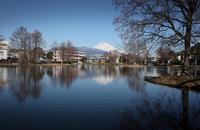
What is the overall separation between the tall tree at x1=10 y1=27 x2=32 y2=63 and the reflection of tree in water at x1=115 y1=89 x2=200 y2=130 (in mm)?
81302

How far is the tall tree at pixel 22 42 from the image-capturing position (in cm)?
8712

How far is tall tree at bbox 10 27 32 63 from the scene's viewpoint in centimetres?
8712

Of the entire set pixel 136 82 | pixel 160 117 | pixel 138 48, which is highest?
pixel 138 48

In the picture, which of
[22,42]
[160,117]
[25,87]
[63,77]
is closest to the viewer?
[160,117]

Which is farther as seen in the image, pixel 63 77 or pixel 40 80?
pixel 63 77

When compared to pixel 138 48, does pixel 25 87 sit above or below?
below

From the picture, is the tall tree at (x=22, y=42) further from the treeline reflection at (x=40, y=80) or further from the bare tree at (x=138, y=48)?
the bare tree at (x=138, y=48)

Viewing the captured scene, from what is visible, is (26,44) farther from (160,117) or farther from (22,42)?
(160,117)

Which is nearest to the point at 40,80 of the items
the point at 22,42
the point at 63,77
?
the point at 63,77

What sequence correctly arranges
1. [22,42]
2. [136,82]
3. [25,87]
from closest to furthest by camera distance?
[25,87] < [136,82] < [22,42]

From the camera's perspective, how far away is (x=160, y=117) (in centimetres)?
1030

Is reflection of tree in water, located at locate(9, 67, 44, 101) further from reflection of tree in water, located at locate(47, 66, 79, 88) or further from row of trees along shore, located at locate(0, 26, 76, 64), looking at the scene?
row of trees along shore, located at locate(0, 26, 76, 64)

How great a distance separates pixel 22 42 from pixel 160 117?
8433 cm

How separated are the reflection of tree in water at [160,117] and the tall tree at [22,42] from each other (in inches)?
3201
